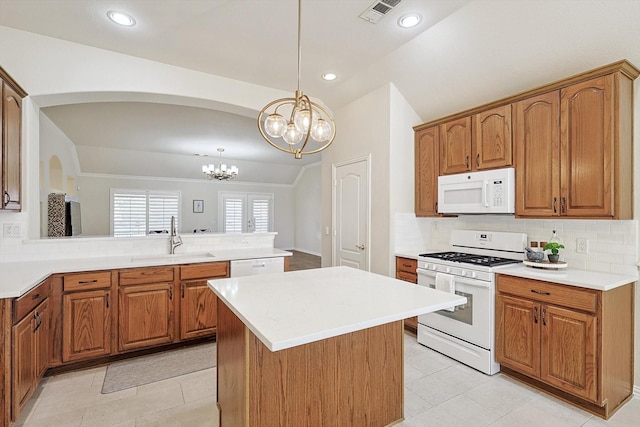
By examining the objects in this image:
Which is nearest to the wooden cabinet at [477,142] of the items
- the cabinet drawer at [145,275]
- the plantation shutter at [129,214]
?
the cabinet drawer at [145,275]

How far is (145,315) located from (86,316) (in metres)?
0.45

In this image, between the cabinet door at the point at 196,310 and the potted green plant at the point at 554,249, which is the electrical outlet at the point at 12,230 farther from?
the potted green plant at the point at 554,249

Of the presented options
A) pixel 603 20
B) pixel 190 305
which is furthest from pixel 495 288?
pixel 190 305

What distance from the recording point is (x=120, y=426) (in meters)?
2.05

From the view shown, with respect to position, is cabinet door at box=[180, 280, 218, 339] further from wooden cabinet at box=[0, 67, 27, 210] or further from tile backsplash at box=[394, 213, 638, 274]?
tile backsplash at box=[394, 213, 638, 274]

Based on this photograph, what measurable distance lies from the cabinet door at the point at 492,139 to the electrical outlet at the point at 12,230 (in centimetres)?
437

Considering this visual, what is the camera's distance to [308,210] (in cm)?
1023

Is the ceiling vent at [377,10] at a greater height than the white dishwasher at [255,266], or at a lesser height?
greater

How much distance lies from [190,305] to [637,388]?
3.77 meters

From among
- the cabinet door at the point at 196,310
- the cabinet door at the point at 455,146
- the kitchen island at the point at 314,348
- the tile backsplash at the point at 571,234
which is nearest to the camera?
the kitchen island at the point at 314,348

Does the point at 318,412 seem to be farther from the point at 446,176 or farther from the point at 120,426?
the point at 446,176

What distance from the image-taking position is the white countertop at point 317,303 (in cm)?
125

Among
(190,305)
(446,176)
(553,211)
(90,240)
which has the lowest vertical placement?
(190,305)

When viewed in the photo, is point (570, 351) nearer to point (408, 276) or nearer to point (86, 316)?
point (408, 276)
